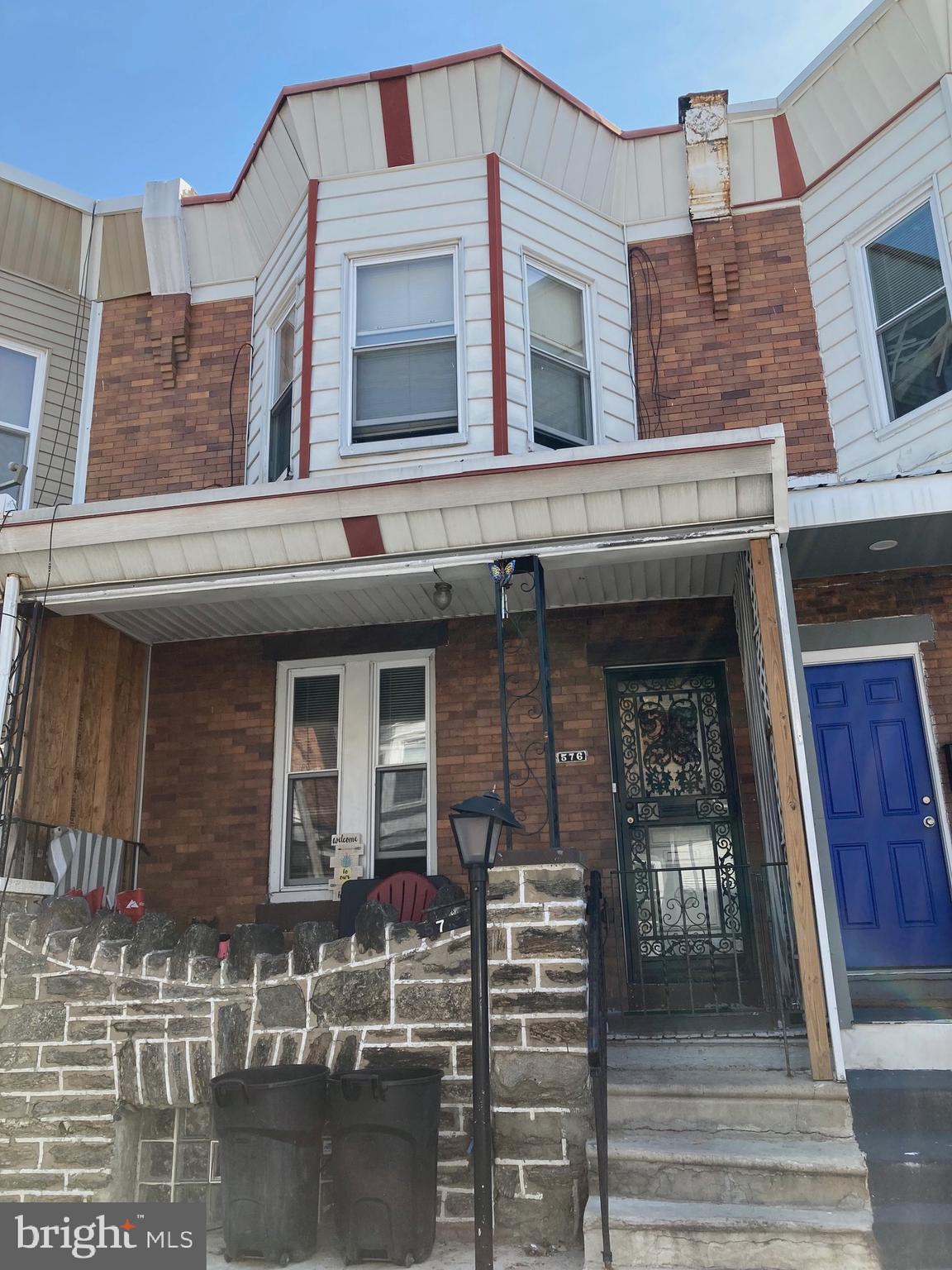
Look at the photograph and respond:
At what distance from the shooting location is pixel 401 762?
8.05 meters

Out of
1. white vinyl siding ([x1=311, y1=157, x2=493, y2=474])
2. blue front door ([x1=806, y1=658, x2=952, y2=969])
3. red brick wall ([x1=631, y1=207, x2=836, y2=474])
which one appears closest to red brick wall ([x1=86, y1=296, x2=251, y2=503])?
white vinyl siding ([x1=311, y1=157, x2=493, y2=474])

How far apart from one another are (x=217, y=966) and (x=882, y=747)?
4699mm

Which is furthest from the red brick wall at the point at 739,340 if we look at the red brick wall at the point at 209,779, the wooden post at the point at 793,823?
the red brick wall at the point at 209,779

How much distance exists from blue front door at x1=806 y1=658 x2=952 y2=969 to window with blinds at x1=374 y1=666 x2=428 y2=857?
2983 mm

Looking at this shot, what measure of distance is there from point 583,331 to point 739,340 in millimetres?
1296

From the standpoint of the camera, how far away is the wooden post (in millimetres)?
4875

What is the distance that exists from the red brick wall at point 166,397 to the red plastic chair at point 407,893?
3673 millimetres

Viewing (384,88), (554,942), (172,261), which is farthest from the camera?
(172,261)

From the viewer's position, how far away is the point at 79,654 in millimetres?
7453

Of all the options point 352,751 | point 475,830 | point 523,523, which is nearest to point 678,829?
point 352,751

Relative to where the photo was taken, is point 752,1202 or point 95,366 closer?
point 752,1202

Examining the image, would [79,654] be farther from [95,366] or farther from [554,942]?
[554,942]


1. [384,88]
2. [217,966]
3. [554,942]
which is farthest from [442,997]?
[384,88]

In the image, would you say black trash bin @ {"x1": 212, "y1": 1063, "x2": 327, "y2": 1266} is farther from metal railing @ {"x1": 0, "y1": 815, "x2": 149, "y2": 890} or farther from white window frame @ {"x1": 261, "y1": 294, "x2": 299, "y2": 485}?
white window frame @ {"x1": 261, "y1": 294, "x2": 299, "y2": 485}
